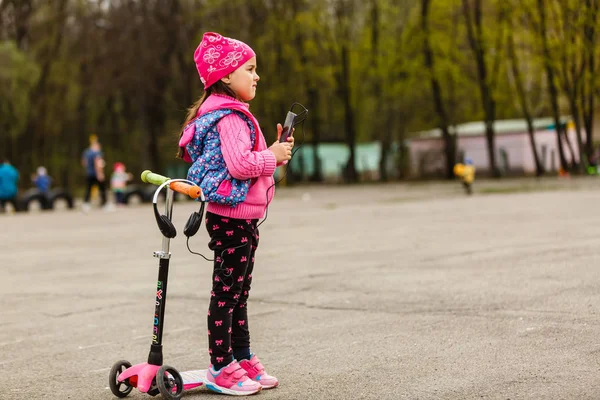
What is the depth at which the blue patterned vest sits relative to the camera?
4867 millimetres

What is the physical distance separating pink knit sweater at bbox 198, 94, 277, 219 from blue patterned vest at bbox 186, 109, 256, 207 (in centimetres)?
3

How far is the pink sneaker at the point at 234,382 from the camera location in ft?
16.2

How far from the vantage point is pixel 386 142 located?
5094cm

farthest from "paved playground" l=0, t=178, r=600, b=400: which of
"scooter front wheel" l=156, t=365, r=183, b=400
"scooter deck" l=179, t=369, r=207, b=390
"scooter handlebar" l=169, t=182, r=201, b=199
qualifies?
"scooter handlebar" l=169, t=182, r=201, b=199

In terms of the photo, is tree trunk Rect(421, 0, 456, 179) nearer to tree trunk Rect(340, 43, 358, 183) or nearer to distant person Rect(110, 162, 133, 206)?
tree trunk Rect(340, 43, 358, 183)

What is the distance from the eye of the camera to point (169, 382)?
190 inches

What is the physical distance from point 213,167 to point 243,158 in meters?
0.20

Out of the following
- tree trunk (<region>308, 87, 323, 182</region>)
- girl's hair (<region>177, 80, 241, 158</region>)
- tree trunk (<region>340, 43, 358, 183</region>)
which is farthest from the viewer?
tree trunk (<region>308, 87, 323, 182</region>)

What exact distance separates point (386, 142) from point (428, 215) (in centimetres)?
3248

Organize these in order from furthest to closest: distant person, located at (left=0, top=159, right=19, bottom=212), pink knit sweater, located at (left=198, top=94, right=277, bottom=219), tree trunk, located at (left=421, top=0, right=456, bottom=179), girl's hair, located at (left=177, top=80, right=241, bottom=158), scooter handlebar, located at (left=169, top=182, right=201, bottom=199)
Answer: tree trunk, located at (left=421, top=0, right=456, bottom=179), distant person, located at (left=0, top=159, right=19, bottom=212), girl's hair, located at (left=177, top=80, right=241, bottom=158), pink knit sweater, located at (left=198, top=94, right=277, bottom=219), scooter handlebar, located at (left=169, top=182, right=201, bottom=199)

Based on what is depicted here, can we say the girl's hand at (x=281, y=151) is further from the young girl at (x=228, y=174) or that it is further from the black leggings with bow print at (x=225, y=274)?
the black leggings with bow print at (x=225, y=274)

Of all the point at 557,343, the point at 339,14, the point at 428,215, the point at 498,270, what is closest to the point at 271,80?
the point at 339,14

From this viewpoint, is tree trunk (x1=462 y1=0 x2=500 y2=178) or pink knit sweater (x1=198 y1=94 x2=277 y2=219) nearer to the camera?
pink knit sweater (x1=198 y1=94 x2=277 y2=219)

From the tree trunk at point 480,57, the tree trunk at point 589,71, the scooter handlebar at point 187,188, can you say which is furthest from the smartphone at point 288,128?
the tree trunk at point 480,57
